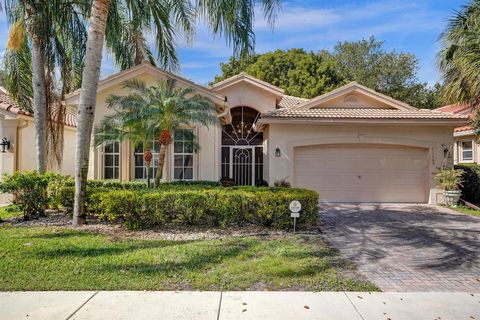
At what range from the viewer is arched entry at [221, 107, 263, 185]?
54.4 feet

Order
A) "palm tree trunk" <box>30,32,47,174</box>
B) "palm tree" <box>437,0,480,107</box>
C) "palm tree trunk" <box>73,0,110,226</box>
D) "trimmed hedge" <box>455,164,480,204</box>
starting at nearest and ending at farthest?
"palm tree trunk" <box>73,0,110,226</box>
"palm tree" <box>437,0,480,107</box>
"palm tree trunk" <box>30,32,47,174</box>
"trimmed hedge" <box>455,164,480,204</box>

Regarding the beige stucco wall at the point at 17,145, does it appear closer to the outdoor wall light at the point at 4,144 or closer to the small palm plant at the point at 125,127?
the outdoor wall light at the point at 4,144

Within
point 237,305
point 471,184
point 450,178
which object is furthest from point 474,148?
point 237,305

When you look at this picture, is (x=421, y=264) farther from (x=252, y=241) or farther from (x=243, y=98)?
(x=243, y=98)

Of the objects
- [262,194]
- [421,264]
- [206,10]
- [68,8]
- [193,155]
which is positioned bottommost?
[421,264]

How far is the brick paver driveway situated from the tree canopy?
69.1 ft

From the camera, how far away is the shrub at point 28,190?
956cm

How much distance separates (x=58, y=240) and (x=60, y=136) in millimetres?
7543

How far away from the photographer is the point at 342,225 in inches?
381

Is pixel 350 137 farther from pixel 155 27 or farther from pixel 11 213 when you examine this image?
pixel 11 213

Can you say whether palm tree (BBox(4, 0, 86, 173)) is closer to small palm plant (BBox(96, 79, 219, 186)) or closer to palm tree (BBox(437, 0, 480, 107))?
small palm plant (BBox(96, 79, 219, 186))

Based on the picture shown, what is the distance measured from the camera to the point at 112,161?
14023 millimetres

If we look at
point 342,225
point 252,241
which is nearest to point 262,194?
point 252,241

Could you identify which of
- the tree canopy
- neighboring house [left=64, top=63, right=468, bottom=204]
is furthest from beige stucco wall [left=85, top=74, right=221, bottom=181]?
the tree canopy
